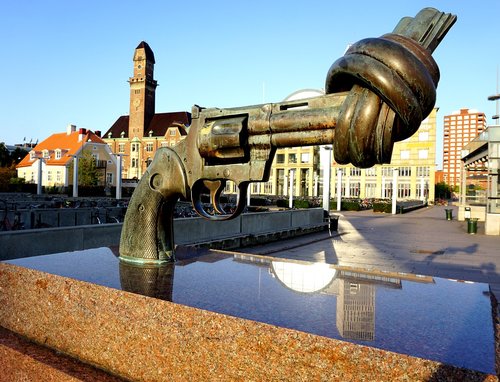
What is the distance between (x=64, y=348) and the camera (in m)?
2.88

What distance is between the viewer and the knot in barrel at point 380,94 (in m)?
2.17

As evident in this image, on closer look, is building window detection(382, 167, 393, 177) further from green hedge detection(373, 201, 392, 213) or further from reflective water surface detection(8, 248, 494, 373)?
reflective water surface detection(8, 248, 494, 373)

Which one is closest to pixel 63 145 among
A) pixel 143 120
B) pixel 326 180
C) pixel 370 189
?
pixel 143 120

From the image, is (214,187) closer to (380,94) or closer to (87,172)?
(380,94)

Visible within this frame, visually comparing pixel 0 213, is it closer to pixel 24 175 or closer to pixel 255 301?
pixel 255 301

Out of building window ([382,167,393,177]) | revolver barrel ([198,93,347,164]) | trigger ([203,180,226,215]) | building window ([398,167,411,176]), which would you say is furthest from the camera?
building window ([382,167,393,177])

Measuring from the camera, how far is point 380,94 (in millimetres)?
2262

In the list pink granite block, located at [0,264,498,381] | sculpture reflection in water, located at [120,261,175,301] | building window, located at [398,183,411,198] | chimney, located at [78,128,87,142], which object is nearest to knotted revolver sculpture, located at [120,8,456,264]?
sculpture reflection in water, located at [120,261,175,301]

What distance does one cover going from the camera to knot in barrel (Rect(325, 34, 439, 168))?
217 cm

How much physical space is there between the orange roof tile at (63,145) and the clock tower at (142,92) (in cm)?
1655

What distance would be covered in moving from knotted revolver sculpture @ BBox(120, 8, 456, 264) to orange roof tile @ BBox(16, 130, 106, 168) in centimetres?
5838

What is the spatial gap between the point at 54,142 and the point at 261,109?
6749 cm

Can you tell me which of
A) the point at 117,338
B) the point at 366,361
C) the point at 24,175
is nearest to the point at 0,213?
the point at 117,338

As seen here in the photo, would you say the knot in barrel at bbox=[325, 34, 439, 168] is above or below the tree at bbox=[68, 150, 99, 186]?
below
